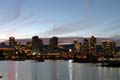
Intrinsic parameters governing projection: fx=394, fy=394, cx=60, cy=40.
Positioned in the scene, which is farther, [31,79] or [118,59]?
[118,59]

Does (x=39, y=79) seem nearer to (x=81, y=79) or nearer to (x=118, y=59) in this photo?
(x=81, y=79)

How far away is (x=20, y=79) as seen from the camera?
2943 inches

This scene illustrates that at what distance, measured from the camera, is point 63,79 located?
3031 inches

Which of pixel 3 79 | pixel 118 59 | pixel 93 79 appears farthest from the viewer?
pixel 118 59

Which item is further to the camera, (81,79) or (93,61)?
(93,61)

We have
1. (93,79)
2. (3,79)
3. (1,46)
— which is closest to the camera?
(3,79)

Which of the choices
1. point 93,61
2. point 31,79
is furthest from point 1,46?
point 31,79

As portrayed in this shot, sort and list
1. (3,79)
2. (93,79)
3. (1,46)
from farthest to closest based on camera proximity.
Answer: (1,46) → (93,79) → (3,79)

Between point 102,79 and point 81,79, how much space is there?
4.76 m

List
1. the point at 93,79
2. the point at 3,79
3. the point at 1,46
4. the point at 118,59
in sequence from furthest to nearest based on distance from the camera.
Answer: the point at 1,46
the point at 118,59
the point at 93,79
the point at 3,79

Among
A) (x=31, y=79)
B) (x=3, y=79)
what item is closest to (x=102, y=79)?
(x=31, y=79)

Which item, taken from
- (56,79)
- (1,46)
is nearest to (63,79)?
(56,79)

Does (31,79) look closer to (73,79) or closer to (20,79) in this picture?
(20,79)

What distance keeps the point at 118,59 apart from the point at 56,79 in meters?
104
